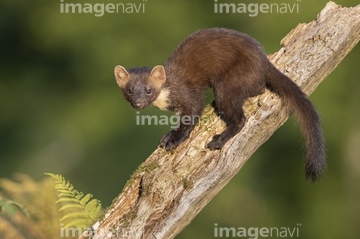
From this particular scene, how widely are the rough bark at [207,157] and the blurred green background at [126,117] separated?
4.94 meters

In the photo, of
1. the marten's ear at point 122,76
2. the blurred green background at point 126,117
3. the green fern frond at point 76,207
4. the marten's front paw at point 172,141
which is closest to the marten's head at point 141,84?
the marten's ear at point 122,76

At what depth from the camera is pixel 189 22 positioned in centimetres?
1359

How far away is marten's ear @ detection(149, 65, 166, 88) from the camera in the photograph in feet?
22.4

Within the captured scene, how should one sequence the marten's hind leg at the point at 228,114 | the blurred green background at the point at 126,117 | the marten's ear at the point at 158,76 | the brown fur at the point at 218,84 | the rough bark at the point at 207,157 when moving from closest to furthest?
the rough bark at the point at 207,157
the marten's hind leg at the point at 228,114
the brown fur at the point at 218,84
the marten's ear at the point at 158,76
the blurred green background at the point at 126,117

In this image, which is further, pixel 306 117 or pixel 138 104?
pixel 306 117

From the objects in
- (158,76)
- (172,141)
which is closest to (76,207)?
(172,141)

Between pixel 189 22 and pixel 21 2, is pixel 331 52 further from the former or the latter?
pixel 21 2

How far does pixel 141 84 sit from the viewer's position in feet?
22.4

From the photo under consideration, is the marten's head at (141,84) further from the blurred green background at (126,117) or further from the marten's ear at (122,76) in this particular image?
the blurred green background at (126,117)

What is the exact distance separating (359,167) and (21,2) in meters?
6.12

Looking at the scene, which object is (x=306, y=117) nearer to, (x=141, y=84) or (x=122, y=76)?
(x=141, y=84)

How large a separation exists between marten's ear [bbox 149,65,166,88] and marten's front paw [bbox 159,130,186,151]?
17.2 inches

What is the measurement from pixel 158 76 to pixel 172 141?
0.56 metres

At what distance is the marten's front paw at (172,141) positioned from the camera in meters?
6.57
